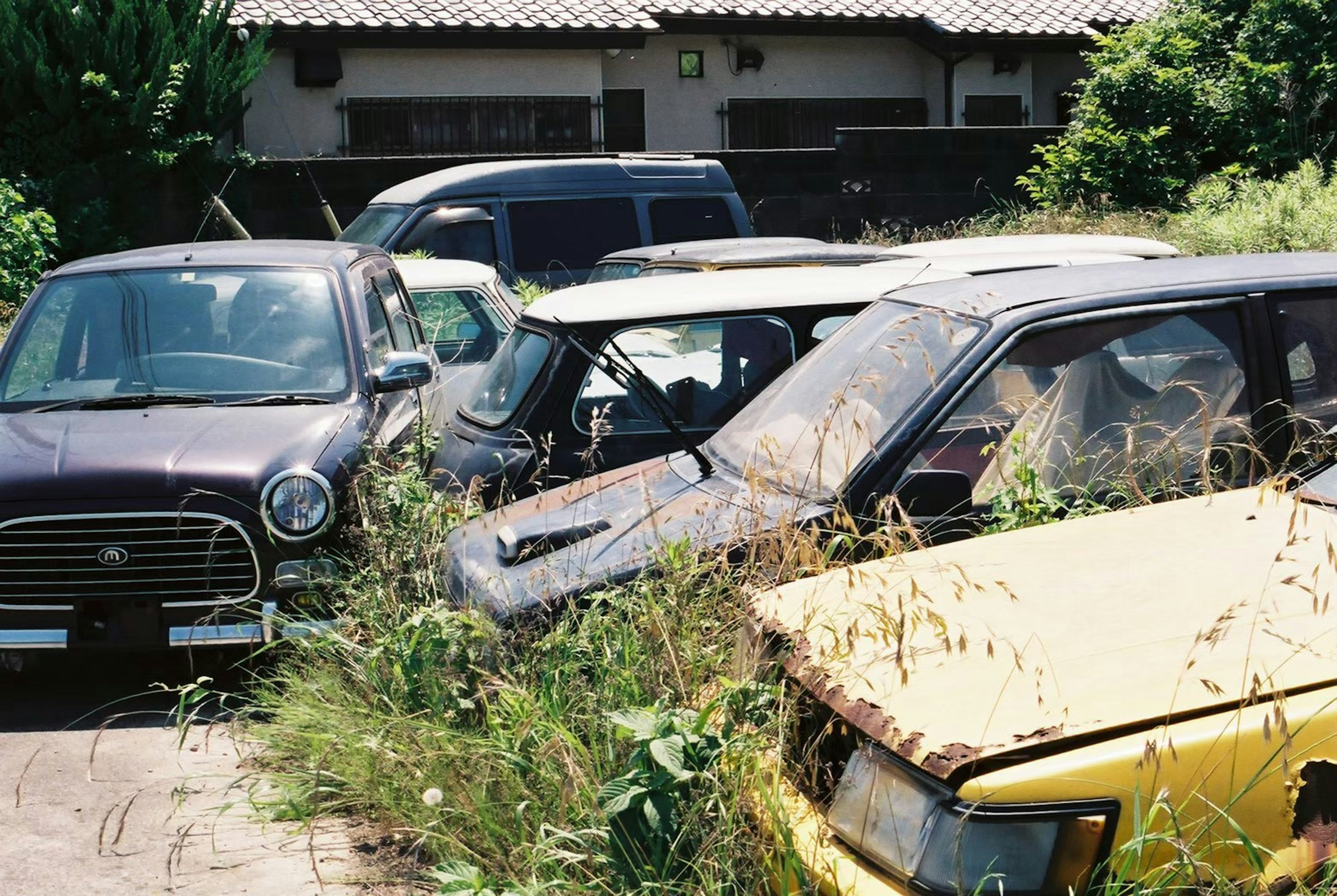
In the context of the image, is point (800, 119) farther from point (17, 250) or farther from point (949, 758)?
point (949, 758)

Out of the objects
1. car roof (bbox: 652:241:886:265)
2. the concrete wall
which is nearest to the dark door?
the concrete wall

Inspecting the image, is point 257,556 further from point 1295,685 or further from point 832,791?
point 1295,685

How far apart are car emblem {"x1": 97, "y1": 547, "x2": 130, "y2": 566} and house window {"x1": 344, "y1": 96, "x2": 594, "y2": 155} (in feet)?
51.1

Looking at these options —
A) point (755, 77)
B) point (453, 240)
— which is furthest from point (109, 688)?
point (755, 77)

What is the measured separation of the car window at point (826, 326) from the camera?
6.29m

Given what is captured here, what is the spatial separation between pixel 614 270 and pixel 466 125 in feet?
34.7

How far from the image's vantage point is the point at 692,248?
1097 centimetres

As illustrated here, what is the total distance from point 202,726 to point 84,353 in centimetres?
217

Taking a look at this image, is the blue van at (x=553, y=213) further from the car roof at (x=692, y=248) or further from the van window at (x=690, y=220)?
the car roof at (x=692, y=248)

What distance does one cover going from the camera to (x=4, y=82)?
16688mm

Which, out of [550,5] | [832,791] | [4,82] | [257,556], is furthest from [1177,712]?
[550,5]

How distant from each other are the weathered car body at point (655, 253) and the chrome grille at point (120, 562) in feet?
17.2

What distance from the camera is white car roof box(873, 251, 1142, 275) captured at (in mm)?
7418

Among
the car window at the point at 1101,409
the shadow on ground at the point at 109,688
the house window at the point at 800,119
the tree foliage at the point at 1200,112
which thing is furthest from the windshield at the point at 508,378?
the house window at the point at 800,119
